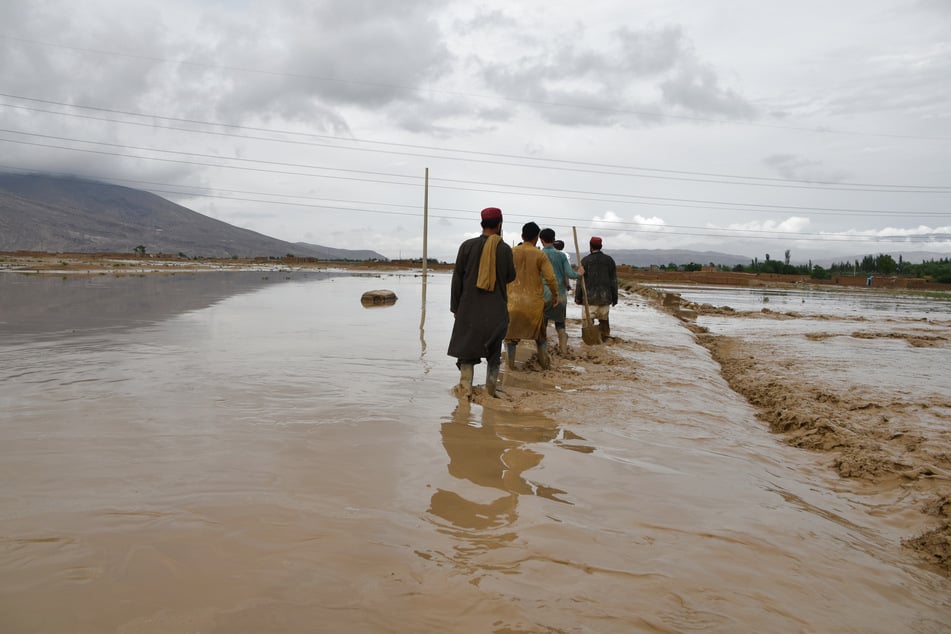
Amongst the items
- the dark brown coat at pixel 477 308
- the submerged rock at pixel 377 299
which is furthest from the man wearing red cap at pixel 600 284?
the submerged rock at pixel 377 299

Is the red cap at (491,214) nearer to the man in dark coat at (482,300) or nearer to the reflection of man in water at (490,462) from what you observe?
the man in dark coat at (482,300)

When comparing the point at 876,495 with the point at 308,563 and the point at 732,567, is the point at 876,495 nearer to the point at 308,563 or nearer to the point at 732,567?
the point at 732,567

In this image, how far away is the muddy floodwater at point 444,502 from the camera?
7.06 ft

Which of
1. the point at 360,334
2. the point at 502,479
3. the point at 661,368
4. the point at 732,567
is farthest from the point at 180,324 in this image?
the point at 732,567

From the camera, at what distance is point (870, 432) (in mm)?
5266

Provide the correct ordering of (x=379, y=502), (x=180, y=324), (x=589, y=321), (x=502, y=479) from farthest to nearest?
1. (x=180, y=324)
2. (x=589, y=321)
3. (x=502, y=479)
4. (x=379, y=502)

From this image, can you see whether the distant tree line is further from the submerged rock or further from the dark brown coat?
the dark brown coat

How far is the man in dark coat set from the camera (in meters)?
5.88

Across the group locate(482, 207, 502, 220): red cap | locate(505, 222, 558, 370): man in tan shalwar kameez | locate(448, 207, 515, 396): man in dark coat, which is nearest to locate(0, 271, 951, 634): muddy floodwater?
locate(448, 207, 515, 396): man in dark coat

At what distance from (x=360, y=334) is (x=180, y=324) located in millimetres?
3381

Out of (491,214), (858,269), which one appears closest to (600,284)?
(491,214)

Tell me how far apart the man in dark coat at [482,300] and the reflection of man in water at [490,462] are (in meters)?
0.51

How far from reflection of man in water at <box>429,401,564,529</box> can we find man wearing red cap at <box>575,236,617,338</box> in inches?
221

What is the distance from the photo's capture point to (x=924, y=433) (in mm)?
5211
